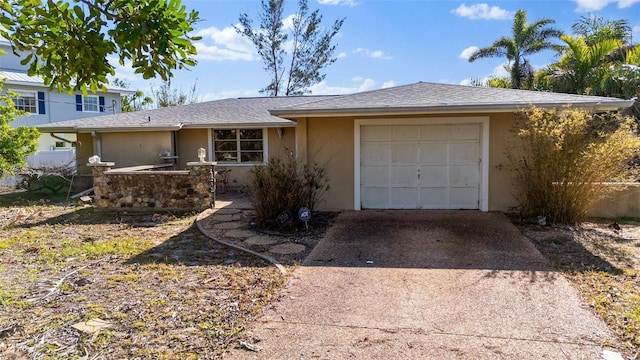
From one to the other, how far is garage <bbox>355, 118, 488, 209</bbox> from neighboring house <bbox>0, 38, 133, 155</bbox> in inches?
711

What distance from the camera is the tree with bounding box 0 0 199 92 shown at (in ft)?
8.84

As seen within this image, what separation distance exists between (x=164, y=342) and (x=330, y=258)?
298 centimetres

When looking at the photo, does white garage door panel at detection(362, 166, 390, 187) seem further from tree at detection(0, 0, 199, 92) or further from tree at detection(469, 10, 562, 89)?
tree at detection(469, 10, 562, 89)

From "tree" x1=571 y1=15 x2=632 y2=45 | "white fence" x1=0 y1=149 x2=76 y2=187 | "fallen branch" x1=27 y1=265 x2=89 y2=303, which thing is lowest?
"fallen branch" x1=27 y1=265 x2=89 y2=303

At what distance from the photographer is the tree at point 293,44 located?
27.3m

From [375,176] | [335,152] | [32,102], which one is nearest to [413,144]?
[375,176]

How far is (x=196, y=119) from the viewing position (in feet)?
47.2

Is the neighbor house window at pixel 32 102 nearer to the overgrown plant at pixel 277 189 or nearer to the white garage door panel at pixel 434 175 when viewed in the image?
the overgrown plant at pixel 277 189

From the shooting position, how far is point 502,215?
898 centimetres

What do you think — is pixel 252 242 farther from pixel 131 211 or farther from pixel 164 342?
pixel 131 211

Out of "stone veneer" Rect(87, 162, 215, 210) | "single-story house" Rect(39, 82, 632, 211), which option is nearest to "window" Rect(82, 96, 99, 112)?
"stone veneer" Rect(87, 162, 215, 210)

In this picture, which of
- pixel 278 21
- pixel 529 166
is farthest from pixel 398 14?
pixel 278 21

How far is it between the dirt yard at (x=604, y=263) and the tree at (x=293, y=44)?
21919mm

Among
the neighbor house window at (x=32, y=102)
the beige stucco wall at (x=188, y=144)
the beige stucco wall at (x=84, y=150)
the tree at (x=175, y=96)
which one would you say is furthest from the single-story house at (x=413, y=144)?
the tree at (x=175, y=96)
